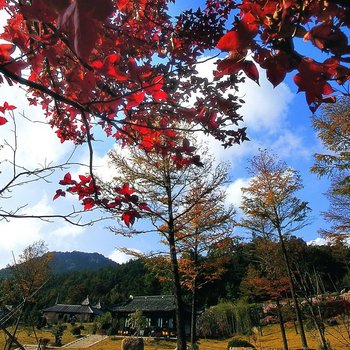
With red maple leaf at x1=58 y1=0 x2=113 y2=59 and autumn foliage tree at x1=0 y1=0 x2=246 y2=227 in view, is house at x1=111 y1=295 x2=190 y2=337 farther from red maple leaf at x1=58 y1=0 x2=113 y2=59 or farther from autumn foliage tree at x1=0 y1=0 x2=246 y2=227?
red maple leaf at x1=58 y1=0 x2=113 y2=59

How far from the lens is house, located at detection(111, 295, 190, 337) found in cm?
3266

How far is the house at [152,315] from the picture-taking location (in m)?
32.7

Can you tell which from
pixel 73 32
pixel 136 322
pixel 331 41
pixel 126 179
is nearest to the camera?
pixel 73 32

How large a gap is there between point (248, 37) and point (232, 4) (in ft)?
6.58

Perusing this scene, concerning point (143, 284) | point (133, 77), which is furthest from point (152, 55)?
point (143, 284)

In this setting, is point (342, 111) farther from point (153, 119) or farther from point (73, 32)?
point (73, 32)

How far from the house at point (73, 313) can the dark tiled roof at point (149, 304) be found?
1509 centimetres

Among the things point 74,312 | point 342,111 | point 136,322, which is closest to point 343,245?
point 342,111

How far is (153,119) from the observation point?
8.50 ft

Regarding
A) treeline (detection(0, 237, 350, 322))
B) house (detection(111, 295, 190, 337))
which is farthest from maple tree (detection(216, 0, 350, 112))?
treeline (detection(0, 237, 350, 322))

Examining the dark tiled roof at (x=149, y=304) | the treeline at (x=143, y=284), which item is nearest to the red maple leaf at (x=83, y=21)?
the treeline at (x=143, y=284)

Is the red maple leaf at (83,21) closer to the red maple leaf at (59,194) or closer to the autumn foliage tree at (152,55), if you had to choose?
the autumn foliage tree at (152,55)

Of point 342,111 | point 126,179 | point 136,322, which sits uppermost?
point 342,111

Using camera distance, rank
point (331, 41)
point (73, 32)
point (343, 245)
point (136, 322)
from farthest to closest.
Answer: point (136, 322)
point (343, 245)
point (331, 41)
point (73, 32)
